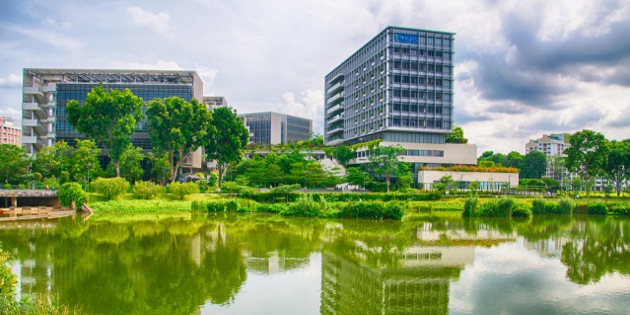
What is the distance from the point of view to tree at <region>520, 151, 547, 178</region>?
10562 cm

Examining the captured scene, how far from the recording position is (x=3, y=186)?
154 ft

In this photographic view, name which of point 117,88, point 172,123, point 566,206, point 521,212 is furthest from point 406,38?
point 117,88

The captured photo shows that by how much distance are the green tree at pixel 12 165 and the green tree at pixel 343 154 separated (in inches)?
1836

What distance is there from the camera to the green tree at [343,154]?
7557 centimetres

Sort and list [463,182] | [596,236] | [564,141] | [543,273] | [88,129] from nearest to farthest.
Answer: [543,273] < [596,236] < [88,129] < [463,182] < [564,141]

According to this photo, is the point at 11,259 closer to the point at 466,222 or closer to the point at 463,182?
the point at 466,222

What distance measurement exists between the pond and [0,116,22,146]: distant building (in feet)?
444

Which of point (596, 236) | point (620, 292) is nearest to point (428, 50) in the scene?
point (596, 236)

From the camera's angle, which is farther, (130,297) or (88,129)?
(88,129)

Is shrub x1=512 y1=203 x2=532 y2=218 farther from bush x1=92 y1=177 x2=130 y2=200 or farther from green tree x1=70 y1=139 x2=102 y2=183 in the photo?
green tree x1=70 y1=139 x2=102 y2=183

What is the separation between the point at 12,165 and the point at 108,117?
1363cm

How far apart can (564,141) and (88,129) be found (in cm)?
16389

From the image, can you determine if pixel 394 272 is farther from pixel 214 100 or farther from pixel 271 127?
pixel 271 127

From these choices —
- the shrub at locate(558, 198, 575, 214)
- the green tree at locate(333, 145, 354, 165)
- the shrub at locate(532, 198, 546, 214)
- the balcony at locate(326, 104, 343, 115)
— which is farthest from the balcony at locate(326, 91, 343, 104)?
the shrub at locate(558, 198, 575, 214)
